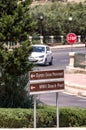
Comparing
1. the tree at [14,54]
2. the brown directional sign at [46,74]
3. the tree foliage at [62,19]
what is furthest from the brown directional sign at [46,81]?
the tree foliage at [62,19]

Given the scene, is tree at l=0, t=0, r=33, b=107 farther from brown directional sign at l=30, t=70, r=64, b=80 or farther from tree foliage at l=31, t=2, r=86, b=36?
tree foliage at l=31, t=2, r=86, b=36

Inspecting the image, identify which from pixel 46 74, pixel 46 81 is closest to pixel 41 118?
pixel 46 81

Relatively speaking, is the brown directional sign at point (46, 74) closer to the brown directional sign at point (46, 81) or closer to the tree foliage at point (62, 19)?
the brown directional sign at point (46, 81)

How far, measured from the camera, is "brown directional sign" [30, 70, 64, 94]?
37.5ft

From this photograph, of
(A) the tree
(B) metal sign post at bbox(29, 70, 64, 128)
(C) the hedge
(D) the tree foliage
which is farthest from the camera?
(D) the tree foliage

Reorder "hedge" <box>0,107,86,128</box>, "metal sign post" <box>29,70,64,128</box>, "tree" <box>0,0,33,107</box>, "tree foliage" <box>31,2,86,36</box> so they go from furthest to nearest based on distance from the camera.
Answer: "tree foliage" <box>31,2,86,36</box>
"tree" <box>0,0,33,107</box>
"hedge" <box>0,107,86,128</box>
"metal sign post" <box>29,70,64,128</box>

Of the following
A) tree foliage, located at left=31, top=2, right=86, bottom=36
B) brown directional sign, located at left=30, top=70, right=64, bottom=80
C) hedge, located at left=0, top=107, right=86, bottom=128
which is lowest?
tree foliage, located at left=31, top=2, right=86, bottom=36

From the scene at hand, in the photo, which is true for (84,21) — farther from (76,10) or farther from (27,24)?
(27,24)

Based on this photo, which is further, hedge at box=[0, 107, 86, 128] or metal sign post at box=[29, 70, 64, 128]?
hedge at box=[0, 107, 86, 128]

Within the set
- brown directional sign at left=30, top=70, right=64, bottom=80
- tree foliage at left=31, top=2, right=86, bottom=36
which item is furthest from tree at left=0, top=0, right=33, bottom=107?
tree foliage at left=31, top=2, right=86, bottom=36

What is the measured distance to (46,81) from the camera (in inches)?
457

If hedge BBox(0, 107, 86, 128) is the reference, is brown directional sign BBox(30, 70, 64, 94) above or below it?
above

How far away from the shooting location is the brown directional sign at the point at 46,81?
37.5ft

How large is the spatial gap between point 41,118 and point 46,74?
1.33 metres
